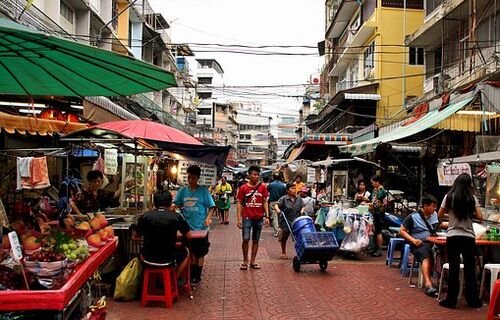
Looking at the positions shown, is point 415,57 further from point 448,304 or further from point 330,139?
point 448,304

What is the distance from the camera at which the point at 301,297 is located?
761 cm

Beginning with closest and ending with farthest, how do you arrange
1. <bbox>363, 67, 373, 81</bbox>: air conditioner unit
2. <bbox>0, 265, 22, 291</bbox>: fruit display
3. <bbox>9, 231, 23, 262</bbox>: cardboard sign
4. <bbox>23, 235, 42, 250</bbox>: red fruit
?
<bbox>0, 265, 22, 291</bbox>: fruit display
<bbox>9, 231, 23, 262</bbox>: cardboard sign
<bbox>23, 235, 42, 250</bbox>: red fruit
<bbox>363, 67, 373, 81</bbox>: air conditioner unit

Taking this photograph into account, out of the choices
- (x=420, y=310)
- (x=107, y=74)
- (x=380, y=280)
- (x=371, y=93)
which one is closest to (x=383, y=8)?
(x=371, y=93)

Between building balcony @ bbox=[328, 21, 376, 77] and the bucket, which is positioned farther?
building balcony @ bbox=[328, 21, 376, 77]

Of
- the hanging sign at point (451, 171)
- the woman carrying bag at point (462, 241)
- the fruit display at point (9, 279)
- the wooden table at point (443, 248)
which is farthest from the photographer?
the hanging sign at point (451, 171)

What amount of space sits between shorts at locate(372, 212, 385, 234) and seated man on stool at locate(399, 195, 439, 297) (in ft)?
10.5

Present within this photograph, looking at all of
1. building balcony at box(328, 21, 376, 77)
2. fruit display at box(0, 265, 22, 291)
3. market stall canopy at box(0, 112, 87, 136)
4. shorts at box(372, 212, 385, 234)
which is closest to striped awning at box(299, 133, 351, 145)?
building balcony at box(328, 21, 376, 77)

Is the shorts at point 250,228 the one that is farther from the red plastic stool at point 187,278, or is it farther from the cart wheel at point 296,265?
the red plastic stool at point 187,278

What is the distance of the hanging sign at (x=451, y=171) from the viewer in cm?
883

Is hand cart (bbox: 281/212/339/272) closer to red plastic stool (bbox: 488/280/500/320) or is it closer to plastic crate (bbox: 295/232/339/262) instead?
plastic crate (bbox: 295/232/339/262)

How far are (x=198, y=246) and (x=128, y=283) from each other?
1361 millimetres

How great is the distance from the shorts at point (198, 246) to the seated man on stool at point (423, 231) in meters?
3.19

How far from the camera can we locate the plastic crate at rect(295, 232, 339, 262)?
9234 mm

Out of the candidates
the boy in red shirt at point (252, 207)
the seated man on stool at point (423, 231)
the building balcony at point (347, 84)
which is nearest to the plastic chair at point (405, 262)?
the seated man on stool at point (423, 231)
